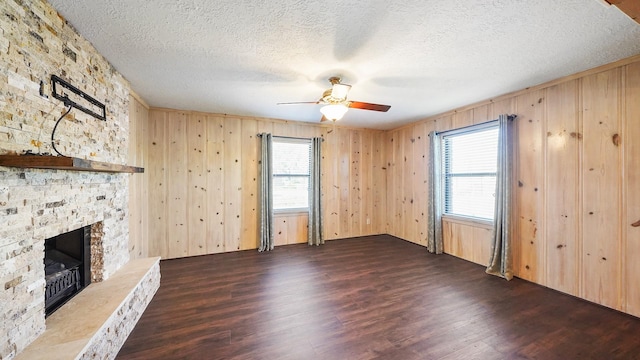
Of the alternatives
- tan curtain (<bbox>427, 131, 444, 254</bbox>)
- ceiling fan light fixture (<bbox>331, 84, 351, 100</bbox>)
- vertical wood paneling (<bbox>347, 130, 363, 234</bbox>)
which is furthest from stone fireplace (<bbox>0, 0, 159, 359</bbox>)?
tan curtain (<bbox>427, 131, 444, 254</bbox>)

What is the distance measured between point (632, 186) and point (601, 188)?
201mm

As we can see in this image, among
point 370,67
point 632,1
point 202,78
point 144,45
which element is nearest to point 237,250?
point 202,78

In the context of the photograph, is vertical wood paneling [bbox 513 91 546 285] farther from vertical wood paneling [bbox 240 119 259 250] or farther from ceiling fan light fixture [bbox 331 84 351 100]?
vertical wood paneling [bbox 240 119 259 250]

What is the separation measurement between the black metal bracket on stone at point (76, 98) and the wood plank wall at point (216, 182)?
65.3 inches

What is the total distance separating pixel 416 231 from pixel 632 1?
4206 millimetres

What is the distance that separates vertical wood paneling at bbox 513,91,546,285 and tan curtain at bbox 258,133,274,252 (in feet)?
12.4

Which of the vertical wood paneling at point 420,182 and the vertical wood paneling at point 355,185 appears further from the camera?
the vertical wood paneling at point 355,185

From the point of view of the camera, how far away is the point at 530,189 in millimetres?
2992

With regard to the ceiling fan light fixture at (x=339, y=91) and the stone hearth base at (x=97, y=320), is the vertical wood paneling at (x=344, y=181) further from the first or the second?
the stone hearth base at (x=97, y=320)

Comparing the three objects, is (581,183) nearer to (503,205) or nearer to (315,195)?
(503,205)

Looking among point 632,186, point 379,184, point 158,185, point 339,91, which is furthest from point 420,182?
point 158,185

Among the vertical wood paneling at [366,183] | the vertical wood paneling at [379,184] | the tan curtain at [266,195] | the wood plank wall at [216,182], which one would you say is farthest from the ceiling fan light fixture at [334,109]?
the vertical wood paneling at [379,184]

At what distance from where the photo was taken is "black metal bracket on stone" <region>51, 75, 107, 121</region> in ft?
5.38

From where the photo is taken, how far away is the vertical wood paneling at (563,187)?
260cm
